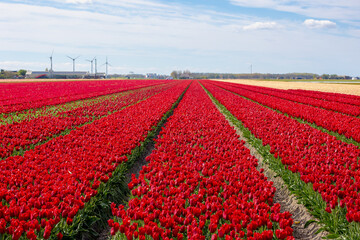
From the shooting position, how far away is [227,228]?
13.3 ft

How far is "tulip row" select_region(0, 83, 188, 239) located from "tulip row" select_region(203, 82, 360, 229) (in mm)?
4320

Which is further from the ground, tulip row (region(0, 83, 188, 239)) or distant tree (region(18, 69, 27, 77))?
distant tree (region(18, 69, 27, 77))

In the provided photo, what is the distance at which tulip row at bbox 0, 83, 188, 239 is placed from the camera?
4.36 metres

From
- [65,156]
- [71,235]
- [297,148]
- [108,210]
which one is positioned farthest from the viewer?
[297,148]

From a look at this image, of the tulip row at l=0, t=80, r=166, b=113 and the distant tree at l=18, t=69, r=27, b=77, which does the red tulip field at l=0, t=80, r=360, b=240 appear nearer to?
the tulip row at l=0, t=80, r=166, b=113

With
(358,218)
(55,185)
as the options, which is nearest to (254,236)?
(358,218)

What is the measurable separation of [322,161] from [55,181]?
254 inches

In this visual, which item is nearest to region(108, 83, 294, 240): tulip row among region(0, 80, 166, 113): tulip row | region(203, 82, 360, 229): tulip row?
region(203, 82, 360, 229): tulip row

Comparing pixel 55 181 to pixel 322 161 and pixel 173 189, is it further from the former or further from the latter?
pixel 322 161

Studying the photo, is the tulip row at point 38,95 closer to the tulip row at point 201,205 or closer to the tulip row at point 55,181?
the tulip row at point 55,181

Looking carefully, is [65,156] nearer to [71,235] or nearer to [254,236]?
[71,235]

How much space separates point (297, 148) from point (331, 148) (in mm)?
1043

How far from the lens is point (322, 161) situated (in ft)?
25.0

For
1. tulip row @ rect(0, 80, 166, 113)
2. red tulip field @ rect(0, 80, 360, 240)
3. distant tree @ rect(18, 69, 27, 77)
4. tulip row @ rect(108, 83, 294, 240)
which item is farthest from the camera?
distant tree @ rect(18, 69, 27, 77)
